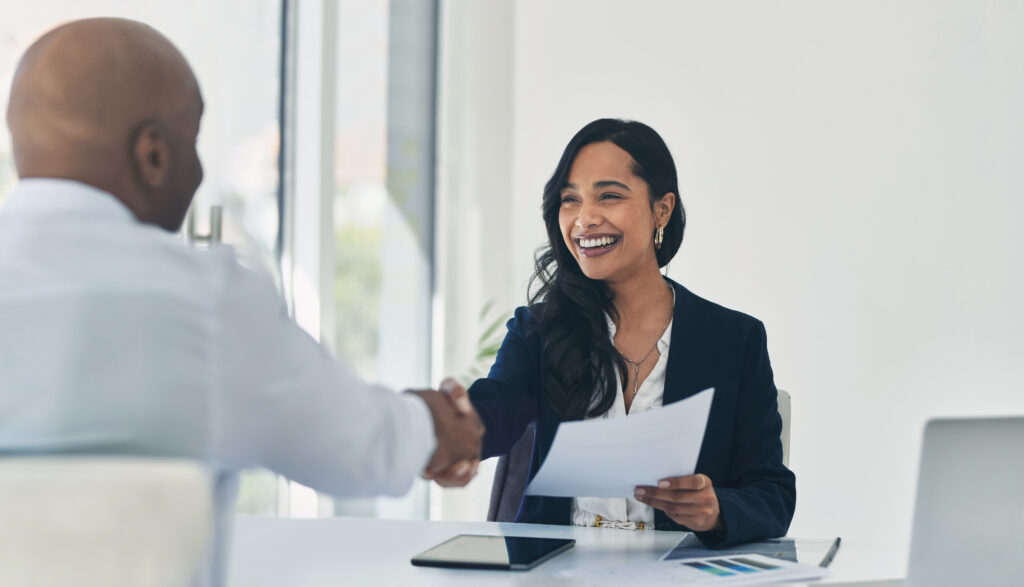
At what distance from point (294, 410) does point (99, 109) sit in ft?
1.29

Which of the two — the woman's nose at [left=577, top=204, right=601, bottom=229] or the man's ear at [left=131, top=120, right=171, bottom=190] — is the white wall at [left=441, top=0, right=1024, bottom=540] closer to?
the woman's nose at [left=577, top=204, right=601, bottom=229]

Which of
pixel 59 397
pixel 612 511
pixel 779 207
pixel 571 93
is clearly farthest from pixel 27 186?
pixel 571 93

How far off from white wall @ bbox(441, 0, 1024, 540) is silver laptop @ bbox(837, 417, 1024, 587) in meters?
1.87

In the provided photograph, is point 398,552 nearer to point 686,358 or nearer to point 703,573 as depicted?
point 703,573

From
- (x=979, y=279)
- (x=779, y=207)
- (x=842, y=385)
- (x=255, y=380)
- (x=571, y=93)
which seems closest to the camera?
(x=255, y=380)

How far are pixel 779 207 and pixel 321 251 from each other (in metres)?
1.92

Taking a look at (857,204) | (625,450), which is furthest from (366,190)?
(625,450)

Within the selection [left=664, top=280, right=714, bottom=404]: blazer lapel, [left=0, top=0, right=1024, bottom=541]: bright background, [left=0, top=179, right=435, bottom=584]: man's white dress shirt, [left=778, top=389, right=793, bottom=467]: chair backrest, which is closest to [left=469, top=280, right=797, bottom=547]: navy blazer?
[left=664, top=280, right=714, bottom=404]: blazer lapel

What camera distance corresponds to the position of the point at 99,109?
1.04 m

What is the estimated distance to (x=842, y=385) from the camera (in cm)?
320

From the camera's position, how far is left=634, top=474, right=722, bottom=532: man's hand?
1.56m

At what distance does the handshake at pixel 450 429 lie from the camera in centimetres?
138

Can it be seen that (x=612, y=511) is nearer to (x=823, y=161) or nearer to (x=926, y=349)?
(x=926, y=349)

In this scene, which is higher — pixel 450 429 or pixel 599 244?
pixel 599 244
